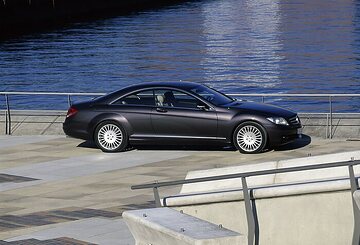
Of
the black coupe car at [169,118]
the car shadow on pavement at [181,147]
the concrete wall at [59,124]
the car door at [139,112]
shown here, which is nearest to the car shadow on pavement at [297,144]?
the concrete wall at [59,124]

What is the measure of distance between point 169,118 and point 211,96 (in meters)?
1.09

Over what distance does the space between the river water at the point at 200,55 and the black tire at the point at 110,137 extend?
2625 centimetres

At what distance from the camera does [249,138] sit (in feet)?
67.5

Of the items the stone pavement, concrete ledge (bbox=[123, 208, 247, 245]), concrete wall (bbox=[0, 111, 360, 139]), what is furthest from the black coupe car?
concrete ledge (bbox=[123, 208, 247, 245])

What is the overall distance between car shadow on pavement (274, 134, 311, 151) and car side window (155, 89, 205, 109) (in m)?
2.17

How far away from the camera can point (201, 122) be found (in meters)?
21.0

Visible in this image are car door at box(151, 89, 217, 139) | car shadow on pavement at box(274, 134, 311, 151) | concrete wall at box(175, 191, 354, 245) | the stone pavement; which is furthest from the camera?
car shadow on pavement at box(274, 134, 311, 151)

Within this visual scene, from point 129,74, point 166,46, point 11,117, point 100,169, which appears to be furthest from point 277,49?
point 100,169

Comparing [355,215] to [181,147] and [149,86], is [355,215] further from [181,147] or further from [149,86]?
[181,147]

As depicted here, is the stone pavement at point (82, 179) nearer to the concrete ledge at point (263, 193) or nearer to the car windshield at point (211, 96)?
the car windshield at point (211, 96)

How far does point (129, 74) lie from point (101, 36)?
29.5 m

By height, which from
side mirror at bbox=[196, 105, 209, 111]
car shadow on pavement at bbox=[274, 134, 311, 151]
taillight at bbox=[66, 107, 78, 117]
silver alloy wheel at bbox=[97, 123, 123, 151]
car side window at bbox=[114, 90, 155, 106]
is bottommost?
car shadow on pavement at bbox=[274, 134, 311, 151]

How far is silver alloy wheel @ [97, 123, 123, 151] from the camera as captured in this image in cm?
2147

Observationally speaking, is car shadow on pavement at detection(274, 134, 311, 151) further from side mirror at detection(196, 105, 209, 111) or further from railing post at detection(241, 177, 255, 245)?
railing post at detection(241, 177, 255, 245)
